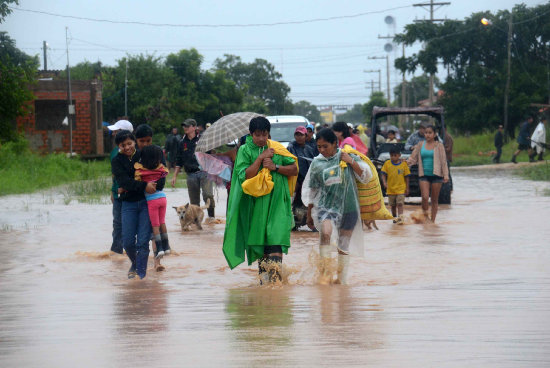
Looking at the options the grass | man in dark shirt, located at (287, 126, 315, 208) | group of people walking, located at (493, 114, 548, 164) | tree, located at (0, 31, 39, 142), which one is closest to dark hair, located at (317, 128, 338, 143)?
man in dark shirt, located at (287, 126, 315, 208)

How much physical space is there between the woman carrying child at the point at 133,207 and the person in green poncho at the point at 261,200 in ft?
3.77

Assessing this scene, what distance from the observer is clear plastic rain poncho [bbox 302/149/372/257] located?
9.17 m

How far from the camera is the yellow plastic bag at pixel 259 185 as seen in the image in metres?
8.59

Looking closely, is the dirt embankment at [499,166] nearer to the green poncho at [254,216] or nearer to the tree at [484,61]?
the tree at [484,61]

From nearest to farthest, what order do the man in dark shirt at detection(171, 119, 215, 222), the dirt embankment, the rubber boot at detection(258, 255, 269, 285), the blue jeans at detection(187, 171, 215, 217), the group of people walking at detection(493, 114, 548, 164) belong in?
1. the rubber boot at detection(258, 255, 269, 285)
2. the man in dark shirt at detection(171, 119, 215, 222)
3. the blue jeans at detection(187, 171, 215, 217)
4. the dirt embankment
5. the group of people walking at detection(493, 114, 548, 164)

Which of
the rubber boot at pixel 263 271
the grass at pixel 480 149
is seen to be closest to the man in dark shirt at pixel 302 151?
the rubber boot at pixel 263 271

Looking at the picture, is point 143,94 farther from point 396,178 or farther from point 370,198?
point 370,198

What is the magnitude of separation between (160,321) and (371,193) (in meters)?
3.14

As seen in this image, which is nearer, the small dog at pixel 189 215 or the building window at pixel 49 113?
the small dog at pixel 189 215

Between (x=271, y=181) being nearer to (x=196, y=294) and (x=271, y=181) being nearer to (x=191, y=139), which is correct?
(x=196, y=294)

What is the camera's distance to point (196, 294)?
8852mm

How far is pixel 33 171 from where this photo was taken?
29281 millimetres

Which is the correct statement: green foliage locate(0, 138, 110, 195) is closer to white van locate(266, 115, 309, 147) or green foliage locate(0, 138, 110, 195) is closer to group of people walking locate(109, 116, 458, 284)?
white van locate(266, 115, 309, 147)

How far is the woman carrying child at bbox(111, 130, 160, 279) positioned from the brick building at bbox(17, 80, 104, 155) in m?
35.6
